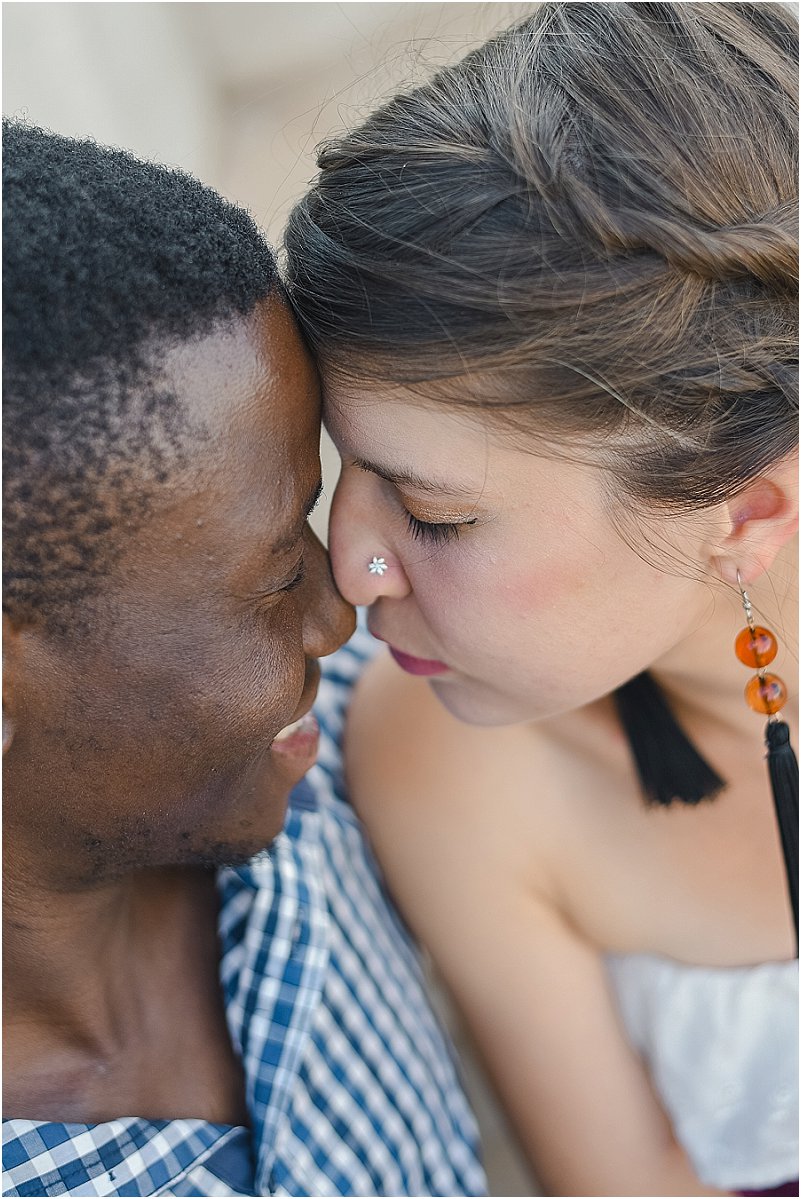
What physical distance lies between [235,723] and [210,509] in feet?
0.89

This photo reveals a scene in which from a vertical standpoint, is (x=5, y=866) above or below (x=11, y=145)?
below

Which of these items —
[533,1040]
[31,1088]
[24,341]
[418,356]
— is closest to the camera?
[24,341]

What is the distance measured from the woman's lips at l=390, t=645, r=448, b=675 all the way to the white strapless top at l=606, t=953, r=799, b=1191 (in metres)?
0.69

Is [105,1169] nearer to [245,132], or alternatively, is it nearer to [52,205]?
[52,205]

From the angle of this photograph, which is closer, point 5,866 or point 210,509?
point 210,509

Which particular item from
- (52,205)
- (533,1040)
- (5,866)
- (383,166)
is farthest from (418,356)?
(533,1040)

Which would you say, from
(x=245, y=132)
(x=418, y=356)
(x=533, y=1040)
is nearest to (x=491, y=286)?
(x=418, y=356)

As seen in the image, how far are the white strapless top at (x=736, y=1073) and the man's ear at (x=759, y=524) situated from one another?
0.72m

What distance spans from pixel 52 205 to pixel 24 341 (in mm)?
152

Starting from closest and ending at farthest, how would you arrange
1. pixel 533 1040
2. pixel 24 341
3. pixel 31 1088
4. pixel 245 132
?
1. pixel 24 341
2. pixel 31 1088
3. pixel 533 1040
4. pixel 245 132

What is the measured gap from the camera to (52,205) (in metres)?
1.06

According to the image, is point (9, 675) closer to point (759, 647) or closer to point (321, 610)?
point (321, 610)

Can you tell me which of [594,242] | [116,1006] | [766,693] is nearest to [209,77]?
[594,242]

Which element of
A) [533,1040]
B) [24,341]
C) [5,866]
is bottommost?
[533,1040]
